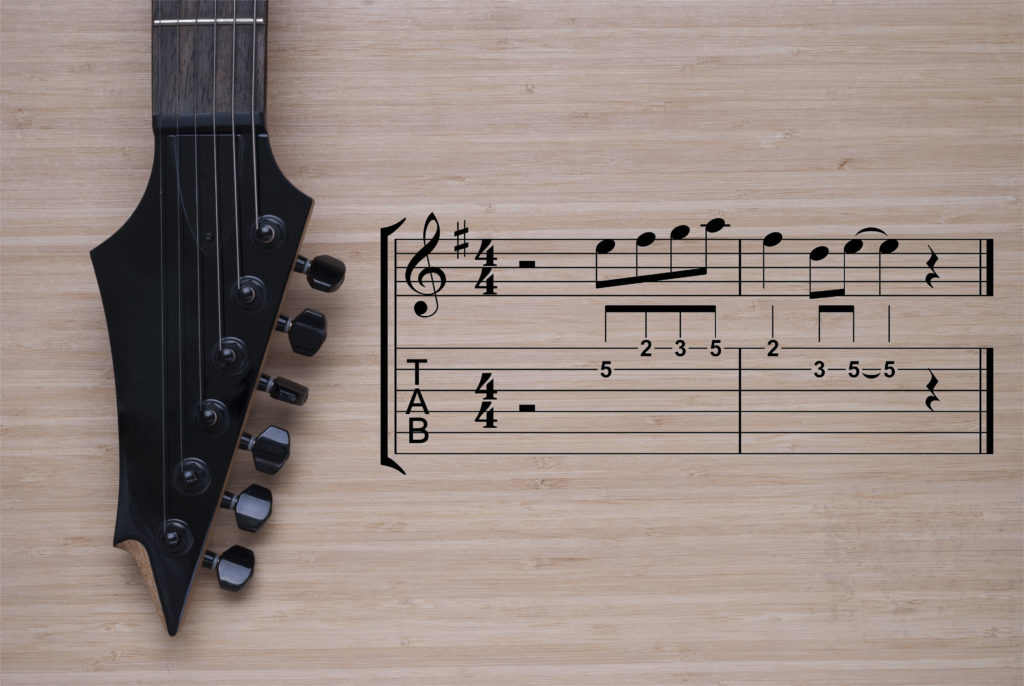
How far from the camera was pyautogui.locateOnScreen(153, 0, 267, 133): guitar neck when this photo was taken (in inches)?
28.5

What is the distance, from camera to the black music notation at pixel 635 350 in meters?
0.80

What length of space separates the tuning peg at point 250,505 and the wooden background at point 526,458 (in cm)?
3

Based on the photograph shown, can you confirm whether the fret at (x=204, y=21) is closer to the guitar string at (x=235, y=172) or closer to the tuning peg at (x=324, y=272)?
the guitar string at (x=235, y=172)

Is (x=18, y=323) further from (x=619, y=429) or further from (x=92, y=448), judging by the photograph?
(x=619, y=429)

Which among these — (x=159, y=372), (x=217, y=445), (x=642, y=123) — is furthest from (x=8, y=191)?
(x=642, y=123)

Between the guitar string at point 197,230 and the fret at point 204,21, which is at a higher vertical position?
the fret at point 204,21

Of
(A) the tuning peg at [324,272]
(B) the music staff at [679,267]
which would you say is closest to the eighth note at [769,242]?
(B) the music staff at [679,267]

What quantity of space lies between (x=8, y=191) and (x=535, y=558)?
2.47 ft

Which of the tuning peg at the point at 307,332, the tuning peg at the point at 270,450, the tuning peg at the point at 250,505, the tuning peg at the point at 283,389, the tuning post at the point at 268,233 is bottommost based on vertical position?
the tuning peg at the point at 250,505

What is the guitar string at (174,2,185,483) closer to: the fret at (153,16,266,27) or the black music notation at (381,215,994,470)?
the fret at (153,16,266,27)

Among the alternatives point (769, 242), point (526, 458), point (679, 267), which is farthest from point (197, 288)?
point (769, 242)

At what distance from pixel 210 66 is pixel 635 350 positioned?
57 cm

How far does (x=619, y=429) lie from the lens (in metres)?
0.79

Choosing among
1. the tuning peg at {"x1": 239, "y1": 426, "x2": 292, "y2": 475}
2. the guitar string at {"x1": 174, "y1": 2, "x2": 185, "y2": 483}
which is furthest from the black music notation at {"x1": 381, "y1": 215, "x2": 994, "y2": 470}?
the guitar string at {"x1": 174, "y1": 2, "x2": 185, "y2": 483}
